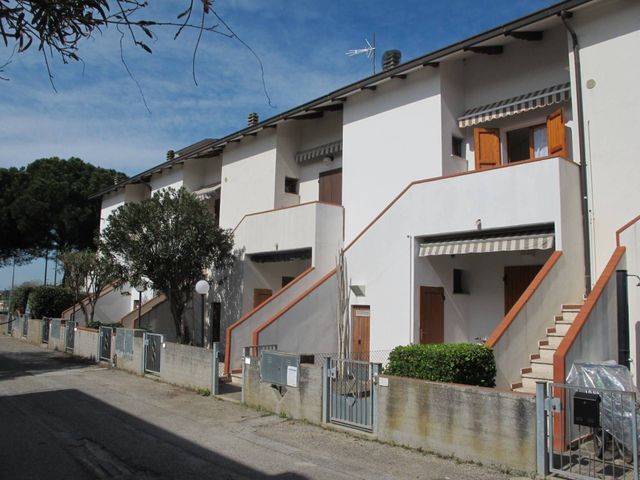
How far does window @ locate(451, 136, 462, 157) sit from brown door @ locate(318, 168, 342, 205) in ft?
15.8

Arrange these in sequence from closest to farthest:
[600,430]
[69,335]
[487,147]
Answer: [600,430] < [487,147] < [69,335]

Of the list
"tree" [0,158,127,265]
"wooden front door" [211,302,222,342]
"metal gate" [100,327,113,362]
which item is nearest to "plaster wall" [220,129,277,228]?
"wooden front door" [211,302,222,342]

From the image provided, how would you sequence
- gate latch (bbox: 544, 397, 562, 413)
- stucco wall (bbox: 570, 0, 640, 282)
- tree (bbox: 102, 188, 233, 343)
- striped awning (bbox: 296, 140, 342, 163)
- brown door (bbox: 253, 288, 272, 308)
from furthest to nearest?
striped awning (bbox: 296, 140, 342, 163)
brown door (bbox: 253, 288, 272, 308)
tree (bbox: 102, 188, 233, 343)
stucco wall (bbox: 570, 0, 640, 282)
gate latch (bbox: 544, 397, 562, 413)

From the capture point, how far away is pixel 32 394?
13.2 meters

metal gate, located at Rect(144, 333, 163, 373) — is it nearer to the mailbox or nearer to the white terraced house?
the white terraced house

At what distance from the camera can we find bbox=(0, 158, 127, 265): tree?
1507 inches

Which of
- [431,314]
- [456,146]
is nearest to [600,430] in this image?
[431,314]

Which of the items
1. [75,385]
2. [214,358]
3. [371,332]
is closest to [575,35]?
[371,332]

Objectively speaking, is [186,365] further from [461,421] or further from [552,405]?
[552,405]

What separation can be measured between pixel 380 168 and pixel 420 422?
9.62m

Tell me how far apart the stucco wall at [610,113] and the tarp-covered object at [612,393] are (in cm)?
411

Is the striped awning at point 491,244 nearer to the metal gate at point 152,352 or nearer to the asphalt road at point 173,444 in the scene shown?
the asphalt road at point 173,444

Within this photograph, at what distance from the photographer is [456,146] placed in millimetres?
15375

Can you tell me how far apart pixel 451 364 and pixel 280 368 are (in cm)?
350
